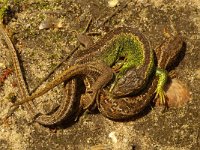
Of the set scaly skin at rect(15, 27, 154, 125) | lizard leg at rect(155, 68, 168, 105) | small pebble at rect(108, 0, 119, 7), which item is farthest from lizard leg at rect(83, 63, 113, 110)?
small pebble at rect(108, 0, 119, 7)

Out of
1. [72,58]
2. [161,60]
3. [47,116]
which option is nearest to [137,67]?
[161,60]

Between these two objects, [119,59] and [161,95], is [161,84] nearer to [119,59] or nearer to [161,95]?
[161,95]

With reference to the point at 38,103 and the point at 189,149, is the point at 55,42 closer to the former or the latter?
the point at 38,103

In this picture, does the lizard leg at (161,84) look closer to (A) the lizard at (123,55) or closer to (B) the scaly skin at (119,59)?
(A) the lizard at (123,55)

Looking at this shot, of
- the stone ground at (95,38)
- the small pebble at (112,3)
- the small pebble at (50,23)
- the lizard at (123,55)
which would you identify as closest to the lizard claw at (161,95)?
the lizard at (123,55)

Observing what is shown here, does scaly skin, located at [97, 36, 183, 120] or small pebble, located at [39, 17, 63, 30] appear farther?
small pebble, located at [39, 17, 63, 30]

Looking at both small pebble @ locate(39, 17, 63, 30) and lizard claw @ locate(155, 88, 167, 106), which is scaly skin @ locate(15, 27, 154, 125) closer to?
lizard claw @ locate(155, 88, 167, 106)

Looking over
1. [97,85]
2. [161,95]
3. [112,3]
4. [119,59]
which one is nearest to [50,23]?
[112,3]
